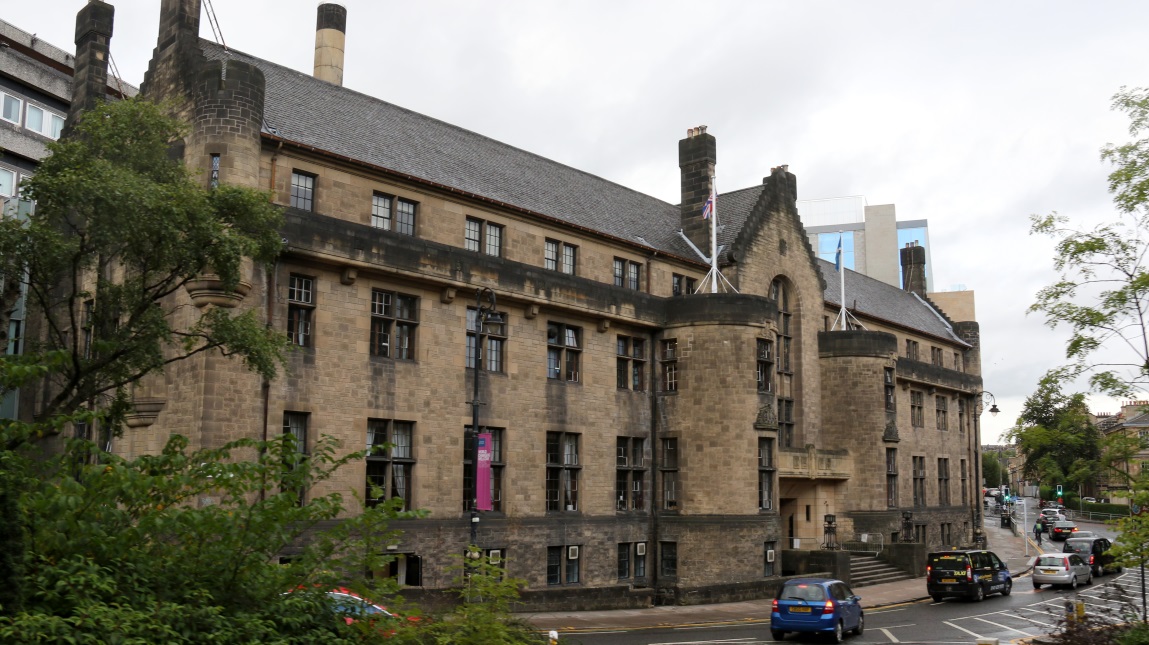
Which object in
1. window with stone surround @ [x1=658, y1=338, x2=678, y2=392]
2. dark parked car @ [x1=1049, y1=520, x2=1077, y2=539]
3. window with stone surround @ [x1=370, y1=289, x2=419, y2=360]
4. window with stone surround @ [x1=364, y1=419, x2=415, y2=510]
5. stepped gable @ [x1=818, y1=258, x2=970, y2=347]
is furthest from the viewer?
dark parked car @ [x1=1049, y1=520, x2=1077, y2=539]

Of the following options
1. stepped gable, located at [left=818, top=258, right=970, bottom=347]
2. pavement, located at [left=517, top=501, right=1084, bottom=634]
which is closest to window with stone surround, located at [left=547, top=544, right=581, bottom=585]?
pavement, located at [left=517, top=501, right=1084, bottom=634]

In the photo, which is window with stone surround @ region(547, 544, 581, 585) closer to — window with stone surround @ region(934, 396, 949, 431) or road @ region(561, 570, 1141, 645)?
road @ region(561, 570, 1141, 645)

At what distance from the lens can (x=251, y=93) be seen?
24.0 metres

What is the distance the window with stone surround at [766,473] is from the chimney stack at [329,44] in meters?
21.0

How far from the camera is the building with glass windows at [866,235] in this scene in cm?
10688

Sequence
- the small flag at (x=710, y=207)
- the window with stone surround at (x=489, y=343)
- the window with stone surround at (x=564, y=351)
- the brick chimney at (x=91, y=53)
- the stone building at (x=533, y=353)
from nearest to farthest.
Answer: the stone building at (x=533, y=353) < the window with stone surround at (x=489, y=343) < the brick chimney at (x=91, y=53) < the window with stone surround at (x=564, y=351) < the small flag at (x=710, y=207)

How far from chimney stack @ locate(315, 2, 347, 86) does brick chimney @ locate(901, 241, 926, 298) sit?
44.7 m

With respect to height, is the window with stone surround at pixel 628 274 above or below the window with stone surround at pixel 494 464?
above

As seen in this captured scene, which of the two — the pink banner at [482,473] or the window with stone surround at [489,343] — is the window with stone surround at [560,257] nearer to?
the window with stone surround at [489,343]

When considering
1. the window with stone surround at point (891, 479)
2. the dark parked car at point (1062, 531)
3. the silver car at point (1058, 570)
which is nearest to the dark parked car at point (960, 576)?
the silver car at point (1058, 570)

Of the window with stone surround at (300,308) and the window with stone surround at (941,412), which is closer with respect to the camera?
the window with stone surround at (300,308)

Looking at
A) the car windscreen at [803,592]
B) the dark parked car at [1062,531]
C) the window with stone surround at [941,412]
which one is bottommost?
the dark parked car at [1062,531]

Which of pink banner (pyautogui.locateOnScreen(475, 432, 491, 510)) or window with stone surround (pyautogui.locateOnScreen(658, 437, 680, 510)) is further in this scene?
window with stone surround (pyautogui.locateOnScreen(658, 437, 680, 510))

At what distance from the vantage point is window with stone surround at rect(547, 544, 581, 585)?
30062mm
